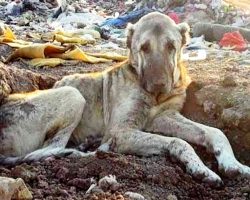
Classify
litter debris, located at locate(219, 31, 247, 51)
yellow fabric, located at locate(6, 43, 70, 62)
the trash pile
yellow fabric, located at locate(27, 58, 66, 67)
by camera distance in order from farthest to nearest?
litter debris, located at locate(219, 31, 247, 51)
the trash pile
yellow fabric, located at locate(6, 43, 70, 62)
yellow fabric, located at locate(27, 58, 66, 67)

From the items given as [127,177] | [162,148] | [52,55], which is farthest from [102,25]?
[127,177]

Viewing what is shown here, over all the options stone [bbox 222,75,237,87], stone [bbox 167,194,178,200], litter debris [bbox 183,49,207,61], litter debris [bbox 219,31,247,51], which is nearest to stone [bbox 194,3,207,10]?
litter debris [bbox 219,31,247,51]

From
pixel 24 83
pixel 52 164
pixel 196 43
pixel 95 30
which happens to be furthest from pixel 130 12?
pixel 52 164

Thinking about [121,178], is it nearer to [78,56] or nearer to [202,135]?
[202,135]

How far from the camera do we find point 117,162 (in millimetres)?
5164

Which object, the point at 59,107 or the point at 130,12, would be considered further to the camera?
the point at 130,12

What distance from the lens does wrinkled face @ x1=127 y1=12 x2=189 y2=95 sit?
597cm

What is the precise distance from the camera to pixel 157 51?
604 cm

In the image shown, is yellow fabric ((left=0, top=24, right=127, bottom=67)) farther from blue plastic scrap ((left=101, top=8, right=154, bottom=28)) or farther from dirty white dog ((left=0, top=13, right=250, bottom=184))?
blue plastic scrap ((left=101, top=8, right=154, bottom=28))

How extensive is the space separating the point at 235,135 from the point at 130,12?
896 cm

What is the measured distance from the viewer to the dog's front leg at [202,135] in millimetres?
5387

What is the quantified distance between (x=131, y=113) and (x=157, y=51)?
23.5 inches

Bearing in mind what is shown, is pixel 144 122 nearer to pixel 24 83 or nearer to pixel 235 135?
pixel 235 135

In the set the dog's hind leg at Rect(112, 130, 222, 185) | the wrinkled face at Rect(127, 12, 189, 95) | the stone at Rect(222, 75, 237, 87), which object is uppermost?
the wrinkled face at Rect(127, 12, 189, 95)
